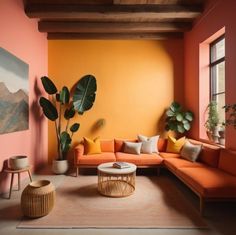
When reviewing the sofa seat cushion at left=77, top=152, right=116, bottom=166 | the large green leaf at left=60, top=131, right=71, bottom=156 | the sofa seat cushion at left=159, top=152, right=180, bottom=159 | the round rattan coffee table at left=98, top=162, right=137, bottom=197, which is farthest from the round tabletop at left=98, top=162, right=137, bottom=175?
the large green leaf at left=60, top=131, right=71, bottom=156

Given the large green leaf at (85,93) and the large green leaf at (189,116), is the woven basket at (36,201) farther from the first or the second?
the large green leaf at (189,116)

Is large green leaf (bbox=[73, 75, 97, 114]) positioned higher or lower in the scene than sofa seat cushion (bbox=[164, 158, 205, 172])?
higher

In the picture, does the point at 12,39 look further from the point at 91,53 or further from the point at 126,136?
the point at 126,136

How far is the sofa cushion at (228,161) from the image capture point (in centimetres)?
333

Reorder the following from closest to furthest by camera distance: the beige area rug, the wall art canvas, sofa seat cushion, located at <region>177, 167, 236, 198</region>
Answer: the beige area rug, sofa seat cushion, located at <region>177, 167, 236, 198</region>, the wall art canvas

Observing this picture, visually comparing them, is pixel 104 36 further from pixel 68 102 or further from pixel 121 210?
pixel 121 210

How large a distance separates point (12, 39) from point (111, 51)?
267 centimetres

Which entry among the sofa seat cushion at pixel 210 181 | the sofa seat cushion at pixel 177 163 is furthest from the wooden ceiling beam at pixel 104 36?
the sofa seat cushion at pixel 210 181

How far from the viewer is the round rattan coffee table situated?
11.9ft

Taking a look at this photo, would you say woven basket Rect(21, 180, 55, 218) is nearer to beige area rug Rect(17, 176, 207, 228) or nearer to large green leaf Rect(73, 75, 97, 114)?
beige area rug Rect(17, 176, 207, 228)

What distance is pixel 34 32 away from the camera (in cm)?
496

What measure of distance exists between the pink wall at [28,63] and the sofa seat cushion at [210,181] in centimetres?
306

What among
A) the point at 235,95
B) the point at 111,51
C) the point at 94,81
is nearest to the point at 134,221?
the point at 235,95

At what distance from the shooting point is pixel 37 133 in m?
5.15
